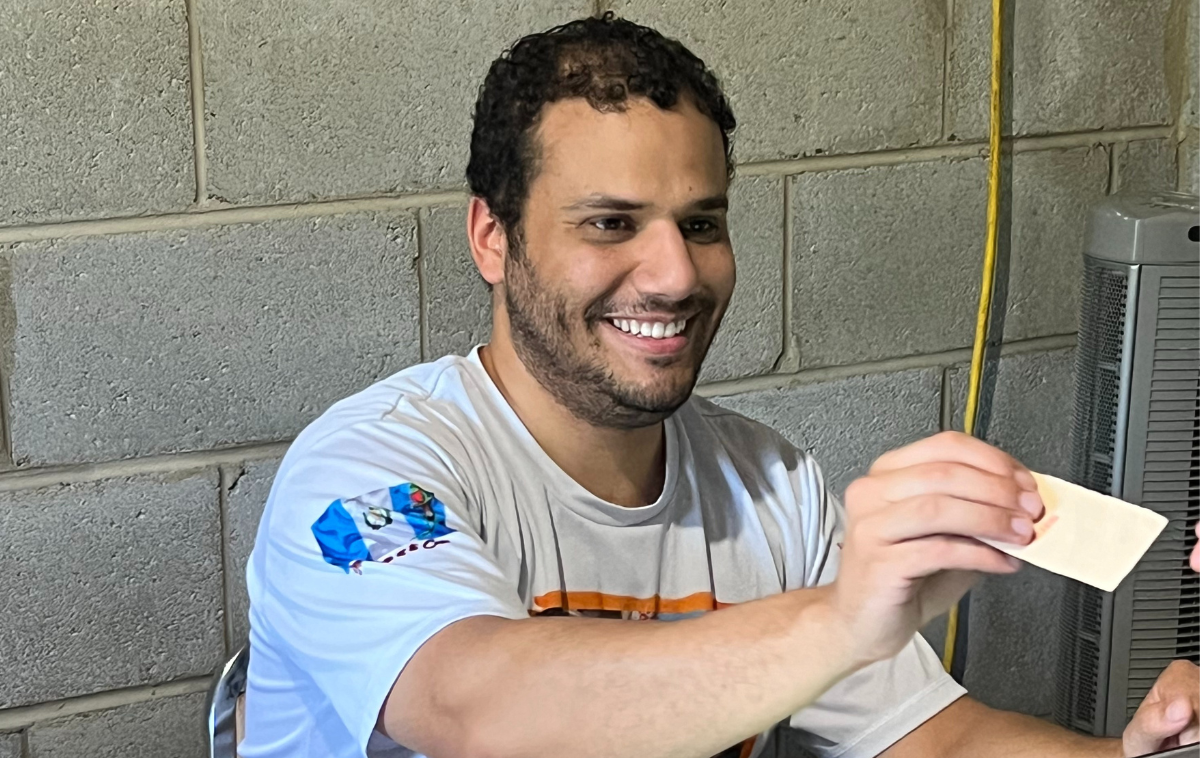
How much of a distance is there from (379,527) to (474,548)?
0.07 metres

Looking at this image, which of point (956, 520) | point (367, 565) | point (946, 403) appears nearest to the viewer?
point (956, 520)

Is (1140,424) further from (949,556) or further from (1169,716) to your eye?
(949,556)

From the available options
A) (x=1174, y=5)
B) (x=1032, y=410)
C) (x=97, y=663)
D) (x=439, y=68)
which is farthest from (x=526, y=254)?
(x=1174, y=5)

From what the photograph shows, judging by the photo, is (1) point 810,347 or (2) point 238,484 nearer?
(2) point 238,484

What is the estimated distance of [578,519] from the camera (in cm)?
116

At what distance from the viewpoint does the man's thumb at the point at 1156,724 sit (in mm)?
992

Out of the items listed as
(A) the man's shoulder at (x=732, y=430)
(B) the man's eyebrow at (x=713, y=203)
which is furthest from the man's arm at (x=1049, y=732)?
(B) the man's eyebrow at (x=713, y=203)

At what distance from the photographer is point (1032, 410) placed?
202cm

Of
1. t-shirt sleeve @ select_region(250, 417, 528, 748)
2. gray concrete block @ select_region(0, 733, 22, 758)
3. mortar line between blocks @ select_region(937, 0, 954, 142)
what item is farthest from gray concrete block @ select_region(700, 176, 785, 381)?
gray concrete block @ select_region(0, 733, 22, 758)

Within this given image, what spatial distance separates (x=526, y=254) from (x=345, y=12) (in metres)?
0.40

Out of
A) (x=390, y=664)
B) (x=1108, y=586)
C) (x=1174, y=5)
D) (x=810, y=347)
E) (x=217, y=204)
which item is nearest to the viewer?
(x=1108, y=586)

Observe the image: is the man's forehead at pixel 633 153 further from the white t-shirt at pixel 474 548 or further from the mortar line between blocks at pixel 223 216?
the mortar line between blocks at pixel 223 216

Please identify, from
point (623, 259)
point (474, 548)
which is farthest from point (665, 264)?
point (474, 548)

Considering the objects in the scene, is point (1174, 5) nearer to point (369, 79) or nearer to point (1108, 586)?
point (369, 79)
